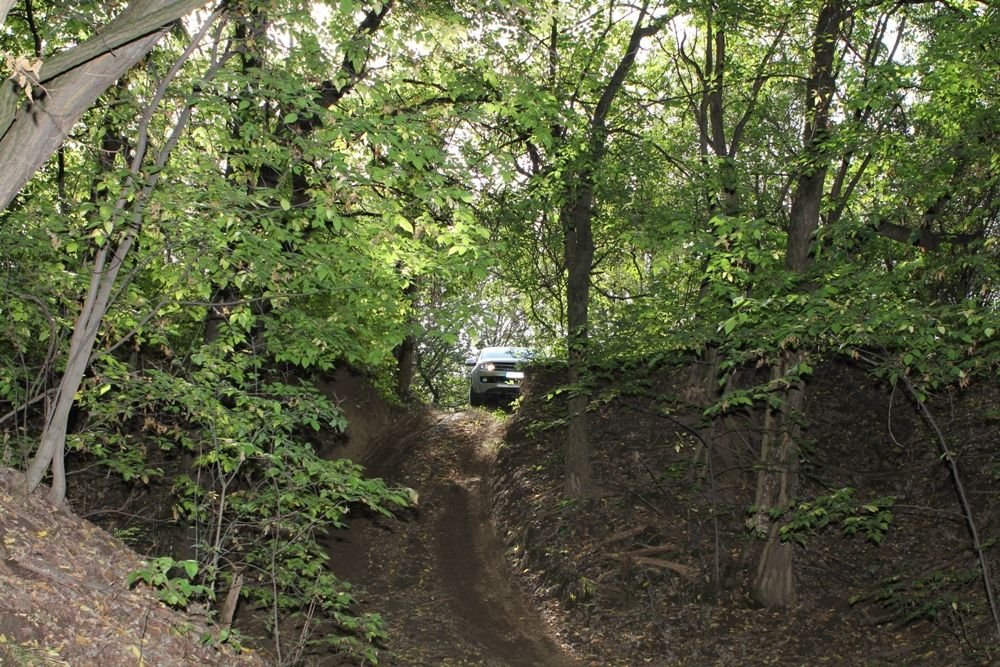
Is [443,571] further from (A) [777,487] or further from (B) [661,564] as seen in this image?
(A) [777,487]

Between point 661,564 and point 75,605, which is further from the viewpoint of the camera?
point 661,564

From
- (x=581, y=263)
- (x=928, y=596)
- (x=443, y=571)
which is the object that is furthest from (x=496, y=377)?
(x=928, y=596)

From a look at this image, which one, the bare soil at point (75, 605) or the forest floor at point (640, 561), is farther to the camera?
the forest floor at point (640, 561)

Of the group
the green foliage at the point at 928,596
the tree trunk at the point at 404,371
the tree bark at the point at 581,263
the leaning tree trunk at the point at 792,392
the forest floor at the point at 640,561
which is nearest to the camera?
the forest floor at the point at 640,561

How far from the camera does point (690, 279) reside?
1301cm

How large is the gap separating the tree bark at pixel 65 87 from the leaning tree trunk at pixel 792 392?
7.87 metres

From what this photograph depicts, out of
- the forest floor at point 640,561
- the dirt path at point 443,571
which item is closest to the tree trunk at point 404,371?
the dirt path at point 443,571

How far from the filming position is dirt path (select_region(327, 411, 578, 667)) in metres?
11.5

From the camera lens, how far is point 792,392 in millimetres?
11438

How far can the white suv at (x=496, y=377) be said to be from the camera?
23.0 m

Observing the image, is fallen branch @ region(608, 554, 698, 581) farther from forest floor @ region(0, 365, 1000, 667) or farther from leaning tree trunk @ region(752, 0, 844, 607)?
leaning tree trunk @ region(752, 0, 844, 607)

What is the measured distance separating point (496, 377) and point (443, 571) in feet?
31.2

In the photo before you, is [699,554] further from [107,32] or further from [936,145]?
[107,32]

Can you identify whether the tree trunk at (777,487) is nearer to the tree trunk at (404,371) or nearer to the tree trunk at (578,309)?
the tree trunk at (578,309)
